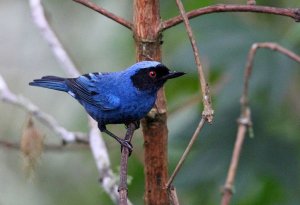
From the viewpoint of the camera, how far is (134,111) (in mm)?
3000

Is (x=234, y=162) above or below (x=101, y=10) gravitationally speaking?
below

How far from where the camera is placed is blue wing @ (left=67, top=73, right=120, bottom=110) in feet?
10.8

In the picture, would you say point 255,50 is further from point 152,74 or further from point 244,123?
point 152,74

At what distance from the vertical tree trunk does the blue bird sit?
0.21 metres

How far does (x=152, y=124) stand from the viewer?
2.60 meters

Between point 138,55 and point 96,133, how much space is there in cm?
69

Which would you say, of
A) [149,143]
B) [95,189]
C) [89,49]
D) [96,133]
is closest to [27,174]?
[96,133]

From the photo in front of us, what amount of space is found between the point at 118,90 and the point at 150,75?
39cm

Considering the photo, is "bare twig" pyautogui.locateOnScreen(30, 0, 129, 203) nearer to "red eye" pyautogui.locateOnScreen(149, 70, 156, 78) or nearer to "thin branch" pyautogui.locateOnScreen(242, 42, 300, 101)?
"red eye" pyautogui.locateOnScreen(149, 70, 156, 78)

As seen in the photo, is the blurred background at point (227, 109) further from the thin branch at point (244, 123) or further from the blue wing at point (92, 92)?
the thin branch at point (244, 123)

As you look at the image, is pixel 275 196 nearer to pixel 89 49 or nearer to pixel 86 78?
pixel 86 78

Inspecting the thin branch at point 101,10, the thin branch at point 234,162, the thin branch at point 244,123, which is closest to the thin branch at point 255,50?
the thin branch at point 244,123

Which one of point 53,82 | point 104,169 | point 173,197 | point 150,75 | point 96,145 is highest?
point 53,82

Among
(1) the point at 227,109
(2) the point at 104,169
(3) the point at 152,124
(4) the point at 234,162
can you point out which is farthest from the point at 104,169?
(1) the point at 227,109
